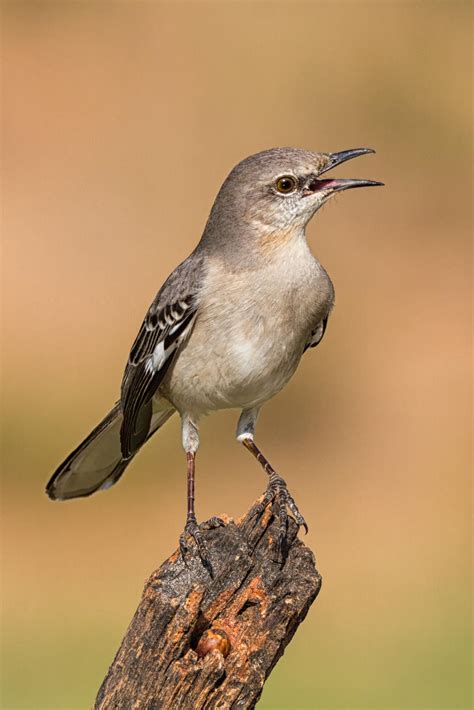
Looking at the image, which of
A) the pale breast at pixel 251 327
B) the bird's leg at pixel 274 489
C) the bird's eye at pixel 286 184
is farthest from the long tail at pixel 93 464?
the bird's eye at pixel 286 184

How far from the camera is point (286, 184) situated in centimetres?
612

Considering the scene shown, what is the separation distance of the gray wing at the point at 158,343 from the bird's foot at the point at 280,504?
2.79ft

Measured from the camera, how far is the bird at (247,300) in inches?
237

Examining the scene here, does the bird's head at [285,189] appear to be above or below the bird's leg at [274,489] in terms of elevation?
above

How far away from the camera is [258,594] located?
4855 mm

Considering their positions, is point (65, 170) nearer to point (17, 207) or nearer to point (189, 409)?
point (17, 207)

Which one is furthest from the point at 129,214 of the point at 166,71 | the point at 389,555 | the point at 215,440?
the point at 389,555

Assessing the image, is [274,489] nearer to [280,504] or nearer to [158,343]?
[280,504]

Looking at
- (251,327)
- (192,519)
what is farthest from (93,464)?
(251,327)

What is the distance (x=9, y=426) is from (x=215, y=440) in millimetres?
2112

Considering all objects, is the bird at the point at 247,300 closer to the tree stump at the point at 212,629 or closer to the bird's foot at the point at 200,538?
the bird's foot at the point at 200,538

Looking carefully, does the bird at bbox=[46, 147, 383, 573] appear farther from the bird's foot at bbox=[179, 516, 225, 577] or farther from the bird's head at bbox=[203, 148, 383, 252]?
the bird's foot at bbox=[179, 516, 225, 577]

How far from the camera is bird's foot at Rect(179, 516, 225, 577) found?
16.2 ft

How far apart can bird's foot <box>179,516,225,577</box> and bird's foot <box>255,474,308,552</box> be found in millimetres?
224
